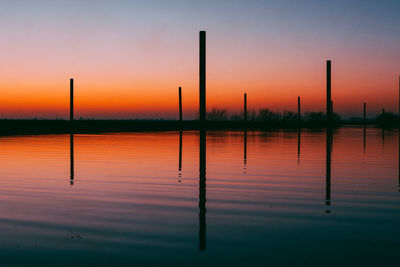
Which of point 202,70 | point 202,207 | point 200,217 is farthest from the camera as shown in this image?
point 202,70

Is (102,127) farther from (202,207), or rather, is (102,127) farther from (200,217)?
(200,217)

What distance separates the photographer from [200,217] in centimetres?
662

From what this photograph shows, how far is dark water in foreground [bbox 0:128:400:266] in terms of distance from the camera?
4.73 meters

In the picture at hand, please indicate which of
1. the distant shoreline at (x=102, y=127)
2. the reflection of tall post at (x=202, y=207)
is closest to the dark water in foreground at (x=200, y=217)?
the reflection of tall post at (x=202, y=207)

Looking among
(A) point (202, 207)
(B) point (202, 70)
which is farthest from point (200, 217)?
(B) point (202, 70)

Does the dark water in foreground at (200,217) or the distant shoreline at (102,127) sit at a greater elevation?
the distant shoreline at (102,127)

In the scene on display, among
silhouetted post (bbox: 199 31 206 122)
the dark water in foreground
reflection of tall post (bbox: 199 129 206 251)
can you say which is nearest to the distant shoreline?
silhouetted post (bbox: 199 31 206 122)

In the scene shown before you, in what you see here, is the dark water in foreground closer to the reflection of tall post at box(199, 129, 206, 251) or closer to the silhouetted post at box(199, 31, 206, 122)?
the reflection of tall post at box(199, 129, 206, 251)

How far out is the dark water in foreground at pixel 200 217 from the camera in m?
4.73

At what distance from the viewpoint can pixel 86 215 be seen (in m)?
6.75

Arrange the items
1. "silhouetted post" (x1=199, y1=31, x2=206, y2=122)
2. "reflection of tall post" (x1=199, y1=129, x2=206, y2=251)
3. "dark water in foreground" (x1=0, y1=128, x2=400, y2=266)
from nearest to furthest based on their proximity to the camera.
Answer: "dark water in foreground" (x1=0, y1=128, x2=400, y2=266), "reflection of tall post" (x1=199, y1=129, x2=206, y2=251), "silhouetted post" (x1=199, y1=31, x2=206, y2=122)

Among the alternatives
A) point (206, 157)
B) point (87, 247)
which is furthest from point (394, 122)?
point (87, 247)

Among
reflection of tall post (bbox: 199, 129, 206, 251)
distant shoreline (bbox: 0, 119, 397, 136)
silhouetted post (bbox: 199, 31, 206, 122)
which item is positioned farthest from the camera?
distant shoreline (bbox: 0, 119, 397, 136)

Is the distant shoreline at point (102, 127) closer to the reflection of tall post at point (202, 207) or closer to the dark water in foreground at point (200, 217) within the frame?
the reflection of tall post at point (202, 207)
